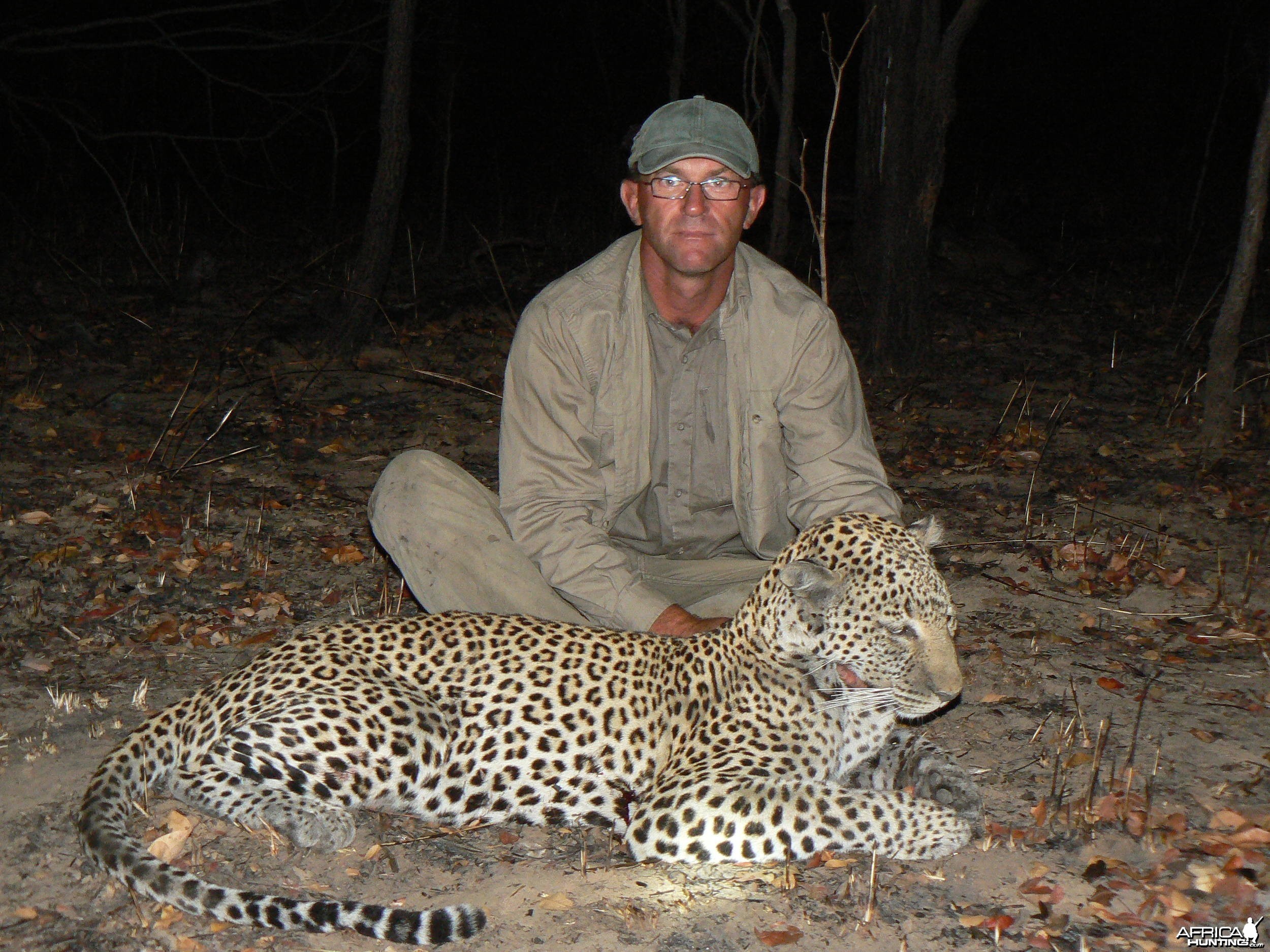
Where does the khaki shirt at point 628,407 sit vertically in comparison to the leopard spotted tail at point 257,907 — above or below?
above

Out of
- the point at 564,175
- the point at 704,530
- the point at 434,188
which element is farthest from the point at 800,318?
the point at 564,175

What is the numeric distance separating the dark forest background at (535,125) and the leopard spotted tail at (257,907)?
11.0 feet

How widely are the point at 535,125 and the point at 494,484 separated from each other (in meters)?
19.7

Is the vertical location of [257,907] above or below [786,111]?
below

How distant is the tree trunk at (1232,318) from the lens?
764cm

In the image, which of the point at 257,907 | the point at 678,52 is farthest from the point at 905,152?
the point at 257,907

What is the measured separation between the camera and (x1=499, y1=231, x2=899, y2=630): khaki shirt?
15.8 feet

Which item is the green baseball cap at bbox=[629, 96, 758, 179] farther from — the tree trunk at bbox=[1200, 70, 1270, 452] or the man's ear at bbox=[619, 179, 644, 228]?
the tree trunk at bbox=[1200, 70, 1270, 452]

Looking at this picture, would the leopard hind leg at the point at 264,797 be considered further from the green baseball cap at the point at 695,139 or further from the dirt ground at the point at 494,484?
the green baseball cap at the point at 695,139

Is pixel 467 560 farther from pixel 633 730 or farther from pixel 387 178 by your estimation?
pixel 387 178

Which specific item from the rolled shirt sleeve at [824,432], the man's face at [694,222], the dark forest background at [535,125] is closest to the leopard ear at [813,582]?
the rolled shirt sleeve at [824,432]

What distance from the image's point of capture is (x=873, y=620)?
3818mm

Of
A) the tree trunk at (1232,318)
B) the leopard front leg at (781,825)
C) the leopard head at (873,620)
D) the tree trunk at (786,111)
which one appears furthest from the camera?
the tree trunk at (786,111)

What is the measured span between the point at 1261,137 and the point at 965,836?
18.8 feet
